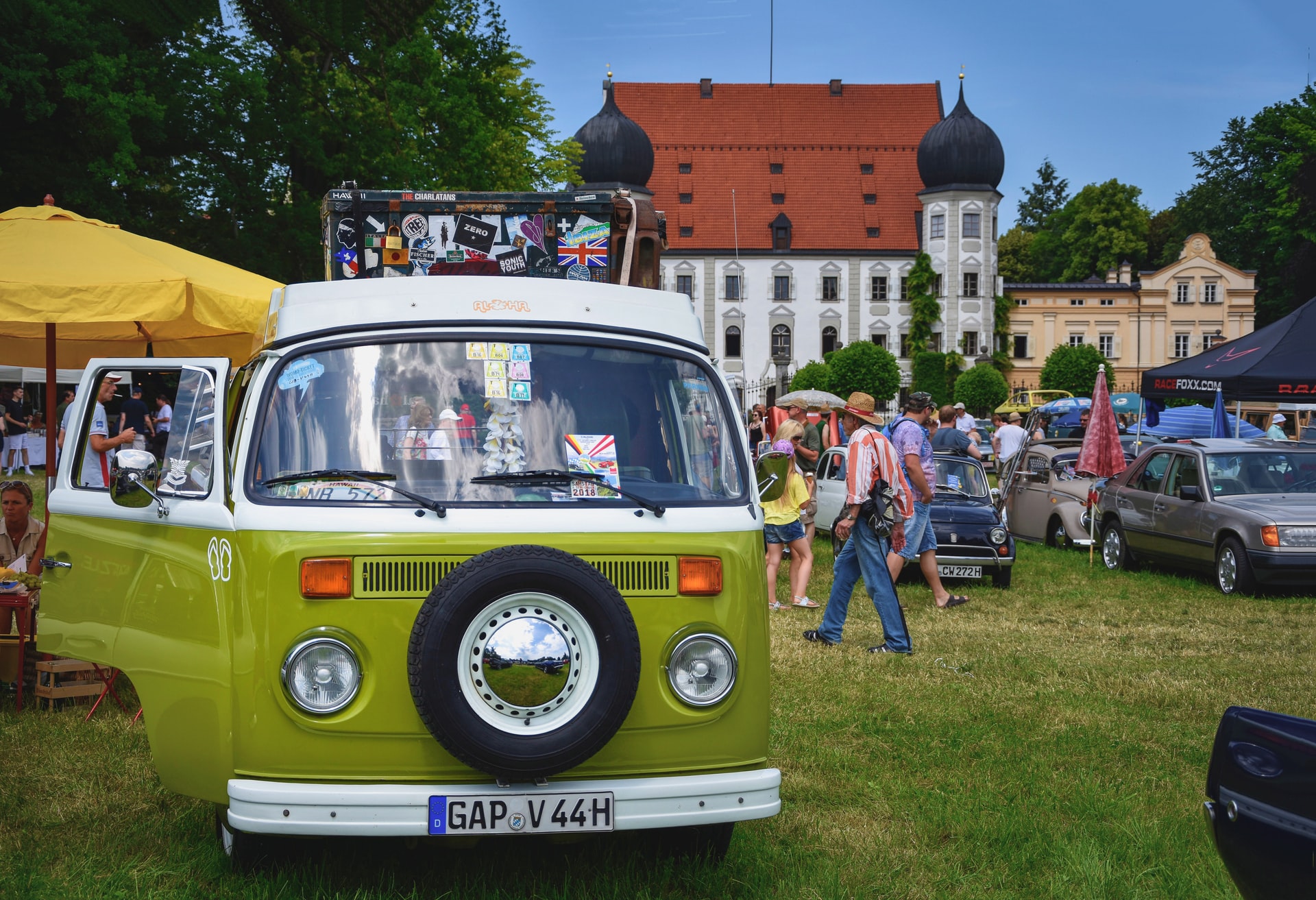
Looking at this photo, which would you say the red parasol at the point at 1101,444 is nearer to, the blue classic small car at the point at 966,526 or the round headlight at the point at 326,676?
the blue classic small car at the point at 966,526

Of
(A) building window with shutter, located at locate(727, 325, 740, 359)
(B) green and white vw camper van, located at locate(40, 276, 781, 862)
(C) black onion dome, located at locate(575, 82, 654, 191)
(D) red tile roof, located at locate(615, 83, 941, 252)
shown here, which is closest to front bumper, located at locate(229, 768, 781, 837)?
(B) green and white vw camper van, located at locate(40, 276, 781, 862)

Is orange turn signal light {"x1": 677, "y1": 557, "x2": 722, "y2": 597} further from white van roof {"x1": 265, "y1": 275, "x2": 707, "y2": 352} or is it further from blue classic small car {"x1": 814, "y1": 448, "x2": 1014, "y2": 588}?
blue classic small car {"x1": 814, "y1": 448, "x2": 1014, "y2": 588}

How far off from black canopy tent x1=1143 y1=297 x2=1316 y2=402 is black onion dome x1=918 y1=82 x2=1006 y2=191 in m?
64.2

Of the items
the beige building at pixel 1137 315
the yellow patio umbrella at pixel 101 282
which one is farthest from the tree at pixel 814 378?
the yellow patio umbrella at pixel 101 282

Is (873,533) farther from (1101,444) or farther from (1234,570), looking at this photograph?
(1101,444)

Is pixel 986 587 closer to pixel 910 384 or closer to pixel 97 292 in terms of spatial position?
pixel 97 292

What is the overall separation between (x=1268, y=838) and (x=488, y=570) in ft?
7.54

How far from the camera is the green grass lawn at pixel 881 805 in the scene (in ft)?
16.4

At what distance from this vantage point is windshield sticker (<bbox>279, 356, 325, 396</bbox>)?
480cm

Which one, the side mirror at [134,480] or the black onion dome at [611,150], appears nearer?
the side mirror at [134,480]

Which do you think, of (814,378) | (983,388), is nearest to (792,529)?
(983,388)

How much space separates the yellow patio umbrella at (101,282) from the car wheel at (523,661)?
12.4 feet

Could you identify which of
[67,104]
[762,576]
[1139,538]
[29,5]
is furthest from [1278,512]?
[67,104]

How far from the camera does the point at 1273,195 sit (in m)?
62.0
